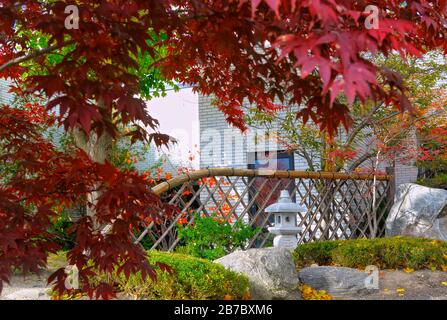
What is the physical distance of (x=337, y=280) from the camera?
489cm

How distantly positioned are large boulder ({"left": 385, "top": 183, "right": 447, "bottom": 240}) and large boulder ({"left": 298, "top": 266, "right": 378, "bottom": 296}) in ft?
9.40

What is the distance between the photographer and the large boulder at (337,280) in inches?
191

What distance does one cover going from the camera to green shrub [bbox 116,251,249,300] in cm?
373

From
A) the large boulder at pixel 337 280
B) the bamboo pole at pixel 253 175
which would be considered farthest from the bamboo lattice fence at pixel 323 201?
the large boulder at pixel 337 280

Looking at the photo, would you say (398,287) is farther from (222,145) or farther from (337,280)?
(222,145)

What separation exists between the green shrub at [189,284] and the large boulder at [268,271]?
1.31 feet

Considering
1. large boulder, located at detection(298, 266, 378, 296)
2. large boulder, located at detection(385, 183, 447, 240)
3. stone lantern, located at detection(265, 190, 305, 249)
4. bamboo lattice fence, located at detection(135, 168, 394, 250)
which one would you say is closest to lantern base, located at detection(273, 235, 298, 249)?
stone lantern, located at detection(265, 190, 305, 249)

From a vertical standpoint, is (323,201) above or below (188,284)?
above

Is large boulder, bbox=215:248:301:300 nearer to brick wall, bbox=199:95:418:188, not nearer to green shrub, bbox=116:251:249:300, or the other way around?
green shrub, bbox=116:251:249:300

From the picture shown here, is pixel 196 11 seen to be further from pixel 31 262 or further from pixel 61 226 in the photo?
pixel 61 226

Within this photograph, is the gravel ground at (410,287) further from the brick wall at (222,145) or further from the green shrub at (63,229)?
the brick wall at (222,145)

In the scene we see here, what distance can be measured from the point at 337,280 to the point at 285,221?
56.3 inches

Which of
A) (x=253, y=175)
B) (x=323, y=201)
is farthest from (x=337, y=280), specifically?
(x=323, y=201)
